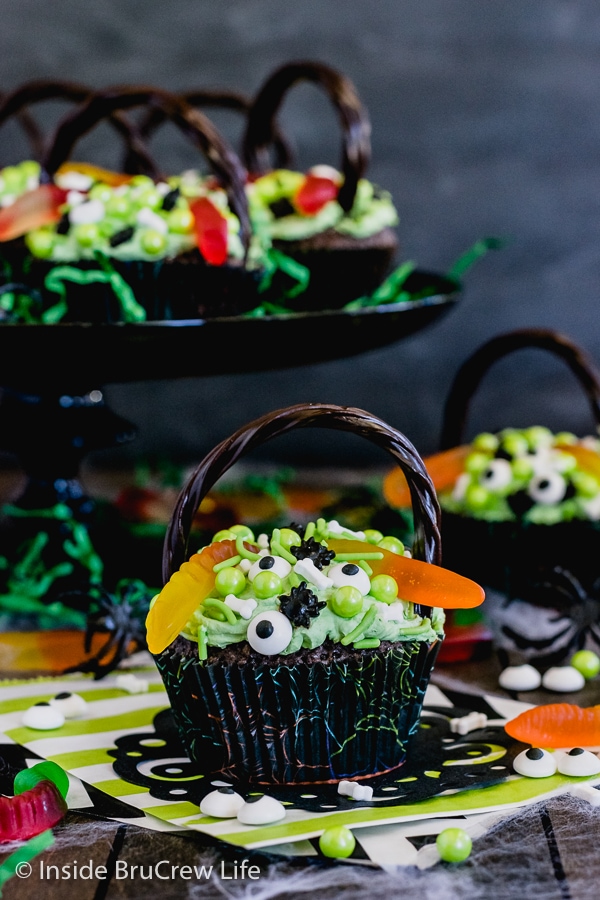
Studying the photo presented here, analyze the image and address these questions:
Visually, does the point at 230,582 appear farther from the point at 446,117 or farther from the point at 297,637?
the point at 446,117

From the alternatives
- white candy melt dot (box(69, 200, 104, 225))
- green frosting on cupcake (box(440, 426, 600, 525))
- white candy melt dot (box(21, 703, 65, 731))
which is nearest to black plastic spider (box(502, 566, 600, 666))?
green frosting on cupcake (box(440, 426, 600, 525))

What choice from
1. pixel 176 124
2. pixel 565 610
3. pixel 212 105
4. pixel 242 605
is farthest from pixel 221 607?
pixel 212 105

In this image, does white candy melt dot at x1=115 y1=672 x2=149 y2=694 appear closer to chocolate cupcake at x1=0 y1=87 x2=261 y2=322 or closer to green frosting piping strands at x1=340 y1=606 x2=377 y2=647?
green frosting piping strands at x1=340 y1=606 x2=377 y2=647

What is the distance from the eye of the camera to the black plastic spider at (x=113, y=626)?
6.71 ft

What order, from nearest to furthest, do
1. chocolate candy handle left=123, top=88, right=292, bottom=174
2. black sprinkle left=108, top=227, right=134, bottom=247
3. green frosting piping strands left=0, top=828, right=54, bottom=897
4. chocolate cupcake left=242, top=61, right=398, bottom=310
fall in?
green frosting piping strands left=0, top=828, right=54, bottom=897, black sprinkle left=108, top=227, right=134, bottom=247, chocolate cupcake left=242, top=61, right=398, bottom=310, chocolate candy handle left=123, top=88, right=292, bottom=174

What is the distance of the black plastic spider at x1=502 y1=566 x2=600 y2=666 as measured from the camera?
2088 mm

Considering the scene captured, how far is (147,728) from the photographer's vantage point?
1844 millimetres

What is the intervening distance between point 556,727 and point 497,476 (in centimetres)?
63

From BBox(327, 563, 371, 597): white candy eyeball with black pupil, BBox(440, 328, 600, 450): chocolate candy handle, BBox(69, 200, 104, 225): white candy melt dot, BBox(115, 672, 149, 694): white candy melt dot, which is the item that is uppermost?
BBox(69, 200, 104, 225): white candy melt dot

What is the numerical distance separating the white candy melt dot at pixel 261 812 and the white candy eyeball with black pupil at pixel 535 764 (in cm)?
35

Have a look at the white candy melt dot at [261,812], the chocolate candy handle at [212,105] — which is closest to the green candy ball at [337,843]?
the white candy melt dot at [261,812]

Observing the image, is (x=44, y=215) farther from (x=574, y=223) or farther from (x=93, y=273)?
(x=574, y=223)

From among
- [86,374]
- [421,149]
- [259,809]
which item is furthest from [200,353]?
[421,149]

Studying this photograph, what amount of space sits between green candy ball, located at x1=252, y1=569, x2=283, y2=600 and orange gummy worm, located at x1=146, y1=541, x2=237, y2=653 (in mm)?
81
